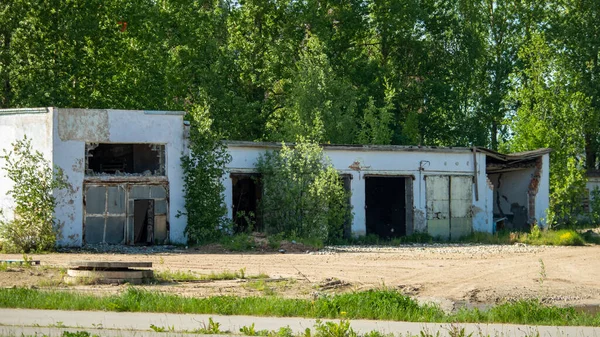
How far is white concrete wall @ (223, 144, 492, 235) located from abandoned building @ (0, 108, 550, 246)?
4 centimetres

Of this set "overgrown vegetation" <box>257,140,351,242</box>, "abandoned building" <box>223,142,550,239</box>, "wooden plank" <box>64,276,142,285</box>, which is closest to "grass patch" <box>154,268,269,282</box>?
"wooden plank" <box>64,276,142,285</box>

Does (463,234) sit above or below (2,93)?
below

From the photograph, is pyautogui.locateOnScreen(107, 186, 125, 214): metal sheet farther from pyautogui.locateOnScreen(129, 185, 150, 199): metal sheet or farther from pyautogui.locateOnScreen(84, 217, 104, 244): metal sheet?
pyautogui.locateOnScreen(84, 217, 104, 244): metal sheet

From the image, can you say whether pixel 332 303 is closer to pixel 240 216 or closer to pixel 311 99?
pixel 240 216

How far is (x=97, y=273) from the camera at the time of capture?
65.9ft

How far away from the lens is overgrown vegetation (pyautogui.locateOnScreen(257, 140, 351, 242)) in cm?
3309

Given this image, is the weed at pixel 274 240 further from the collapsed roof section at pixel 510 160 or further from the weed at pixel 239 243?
the collapsed roof section at pixel 510 160

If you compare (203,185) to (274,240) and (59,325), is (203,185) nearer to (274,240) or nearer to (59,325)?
(274,240)

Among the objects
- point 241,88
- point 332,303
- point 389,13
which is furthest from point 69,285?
point 389,13

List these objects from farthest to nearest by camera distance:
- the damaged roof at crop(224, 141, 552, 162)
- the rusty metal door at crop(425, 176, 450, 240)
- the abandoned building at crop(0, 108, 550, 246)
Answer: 1. the rusty metal door at crop(425, 176, 450, 240)
2. the damaged roof at crop(224, 141, 552, 162)
3. the abandoned building at crop(0, 108, 550, 246)

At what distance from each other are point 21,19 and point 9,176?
16770mm

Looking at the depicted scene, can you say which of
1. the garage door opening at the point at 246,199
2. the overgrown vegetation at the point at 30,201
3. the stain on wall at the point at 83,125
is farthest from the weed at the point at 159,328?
the garage door opening at the point at 246,199

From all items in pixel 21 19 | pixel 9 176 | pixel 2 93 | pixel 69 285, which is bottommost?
pixel 69 285

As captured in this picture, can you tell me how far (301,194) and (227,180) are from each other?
258cm
